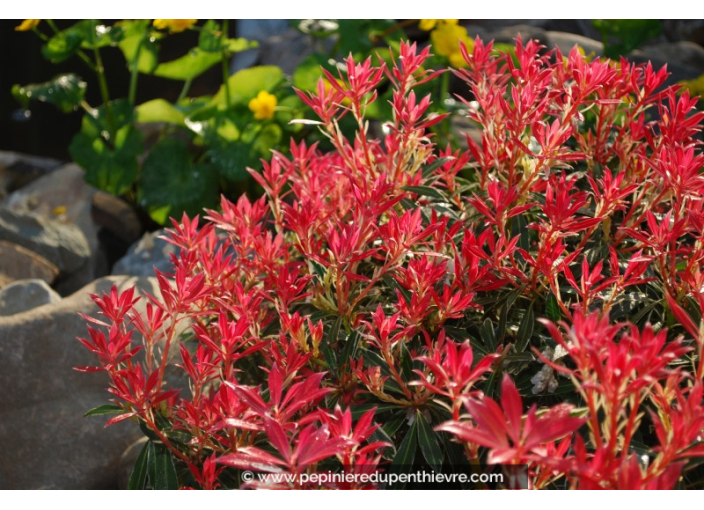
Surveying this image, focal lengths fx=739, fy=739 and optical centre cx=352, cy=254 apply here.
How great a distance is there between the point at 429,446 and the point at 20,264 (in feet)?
8.29

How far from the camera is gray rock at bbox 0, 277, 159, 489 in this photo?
185 cm

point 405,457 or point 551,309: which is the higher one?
point 551,309

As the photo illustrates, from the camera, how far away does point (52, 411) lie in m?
1.90

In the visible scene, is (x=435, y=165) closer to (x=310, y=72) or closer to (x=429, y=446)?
(x=429, y=446)

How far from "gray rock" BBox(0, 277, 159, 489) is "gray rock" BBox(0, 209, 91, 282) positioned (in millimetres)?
1344

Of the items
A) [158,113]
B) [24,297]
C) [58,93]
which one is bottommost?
[24,297]

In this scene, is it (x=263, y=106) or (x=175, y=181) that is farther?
(x=175, y=181)

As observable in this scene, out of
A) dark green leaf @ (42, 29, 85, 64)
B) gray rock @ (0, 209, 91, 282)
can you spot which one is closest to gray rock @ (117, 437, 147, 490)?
gray rock @ (0, 209, 91, 282)

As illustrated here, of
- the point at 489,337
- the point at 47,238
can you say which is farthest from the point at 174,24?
the point at 489,337

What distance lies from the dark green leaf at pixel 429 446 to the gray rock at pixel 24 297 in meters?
1.65

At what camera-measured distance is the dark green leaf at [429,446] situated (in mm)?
947

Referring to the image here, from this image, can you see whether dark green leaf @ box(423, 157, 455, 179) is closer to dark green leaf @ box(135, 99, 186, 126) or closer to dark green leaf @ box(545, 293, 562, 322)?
dark green leaf @ box(545, 293, 562, 322)
